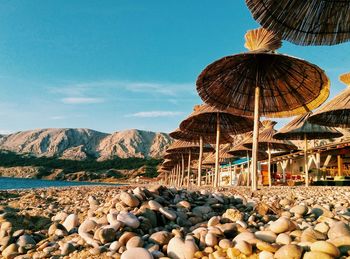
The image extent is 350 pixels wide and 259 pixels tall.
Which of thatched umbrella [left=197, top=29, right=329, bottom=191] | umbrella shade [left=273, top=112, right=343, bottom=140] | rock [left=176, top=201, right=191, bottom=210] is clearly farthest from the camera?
umbrella shade [left=273, top=112, right=343, bottom=140]

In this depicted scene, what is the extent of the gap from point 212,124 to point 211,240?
13328mm

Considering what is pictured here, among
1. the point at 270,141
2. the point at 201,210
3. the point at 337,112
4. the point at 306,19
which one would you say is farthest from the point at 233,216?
the point at 270,141

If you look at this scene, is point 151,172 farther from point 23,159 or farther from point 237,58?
point 237,58

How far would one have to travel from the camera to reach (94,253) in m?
3.53

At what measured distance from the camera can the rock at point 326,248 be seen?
280 cm

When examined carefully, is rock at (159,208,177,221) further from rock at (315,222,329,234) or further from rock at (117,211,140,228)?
rock at (315,222,329,234)

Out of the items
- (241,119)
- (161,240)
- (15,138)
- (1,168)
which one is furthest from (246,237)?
(15,138)

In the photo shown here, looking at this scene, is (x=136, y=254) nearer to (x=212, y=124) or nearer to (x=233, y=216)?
(x=233, y=216)

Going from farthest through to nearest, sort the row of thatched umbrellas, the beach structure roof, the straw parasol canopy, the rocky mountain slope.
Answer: the rocky mountain slope
the beach structure roof
the row of thatched umbrellas
the straw parasol canopy

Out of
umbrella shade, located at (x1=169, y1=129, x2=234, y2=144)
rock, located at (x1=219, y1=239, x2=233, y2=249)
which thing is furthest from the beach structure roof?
rock, located at (x1=219, y1=239, x2=233, y2=249)

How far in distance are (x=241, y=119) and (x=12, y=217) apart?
11.7m

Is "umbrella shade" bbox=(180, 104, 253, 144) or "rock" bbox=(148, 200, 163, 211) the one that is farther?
"umbrella shade" bbox=(180, 104, 253, 144)

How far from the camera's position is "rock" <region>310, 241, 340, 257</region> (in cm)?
280

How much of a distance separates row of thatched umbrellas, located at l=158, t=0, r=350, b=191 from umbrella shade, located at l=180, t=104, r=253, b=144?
4.65ft
